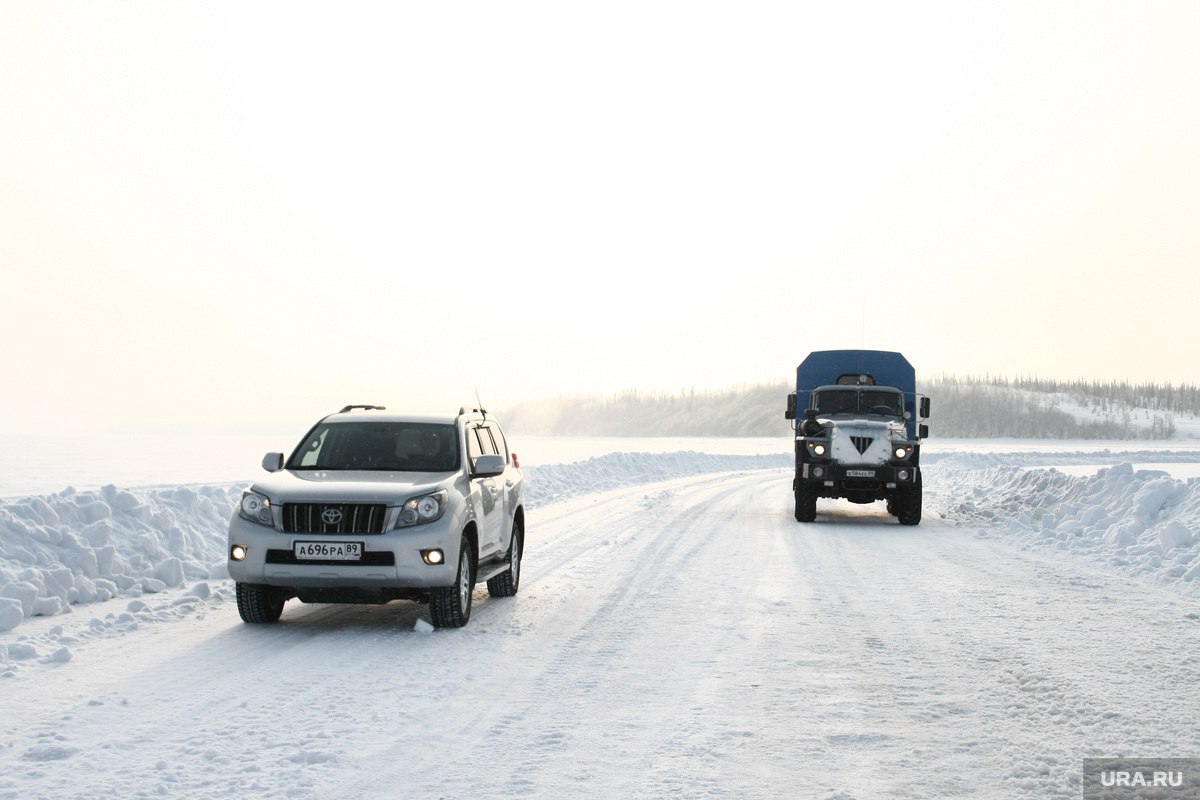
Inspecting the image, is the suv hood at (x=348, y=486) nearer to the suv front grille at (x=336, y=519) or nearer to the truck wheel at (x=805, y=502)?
the suv front grille at (x=336, y=519)

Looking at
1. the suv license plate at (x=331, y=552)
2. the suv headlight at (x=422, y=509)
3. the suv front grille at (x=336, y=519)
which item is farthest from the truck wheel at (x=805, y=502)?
the suv license plate at (x=331, y=552)

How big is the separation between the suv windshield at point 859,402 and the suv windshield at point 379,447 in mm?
12549

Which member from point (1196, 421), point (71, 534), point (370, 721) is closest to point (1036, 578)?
point (370, 721)

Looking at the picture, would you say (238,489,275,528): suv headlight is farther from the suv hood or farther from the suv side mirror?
the suv side mirror

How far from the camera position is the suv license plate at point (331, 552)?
333 inches

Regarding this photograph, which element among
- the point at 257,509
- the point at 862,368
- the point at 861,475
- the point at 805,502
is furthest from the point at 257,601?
the point at 862,368

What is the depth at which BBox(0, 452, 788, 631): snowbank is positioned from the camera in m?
9.72

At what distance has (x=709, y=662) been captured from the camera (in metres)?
7.55

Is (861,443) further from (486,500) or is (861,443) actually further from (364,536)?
(364,536)

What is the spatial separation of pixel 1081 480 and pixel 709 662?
Result: 609 inches

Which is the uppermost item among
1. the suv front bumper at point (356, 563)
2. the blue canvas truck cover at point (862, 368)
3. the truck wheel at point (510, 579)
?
the blue canvas truck cover at point (862, 368)

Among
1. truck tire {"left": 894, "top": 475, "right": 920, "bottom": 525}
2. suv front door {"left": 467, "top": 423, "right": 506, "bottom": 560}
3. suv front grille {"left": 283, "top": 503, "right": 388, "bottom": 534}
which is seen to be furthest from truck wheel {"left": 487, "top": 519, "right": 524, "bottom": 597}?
truck tire {"left": 894, "top": 475, "right": 920, "bottom": 525}

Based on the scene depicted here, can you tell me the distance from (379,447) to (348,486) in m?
1.26

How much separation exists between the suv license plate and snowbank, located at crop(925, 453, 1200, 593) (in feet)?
28.5
